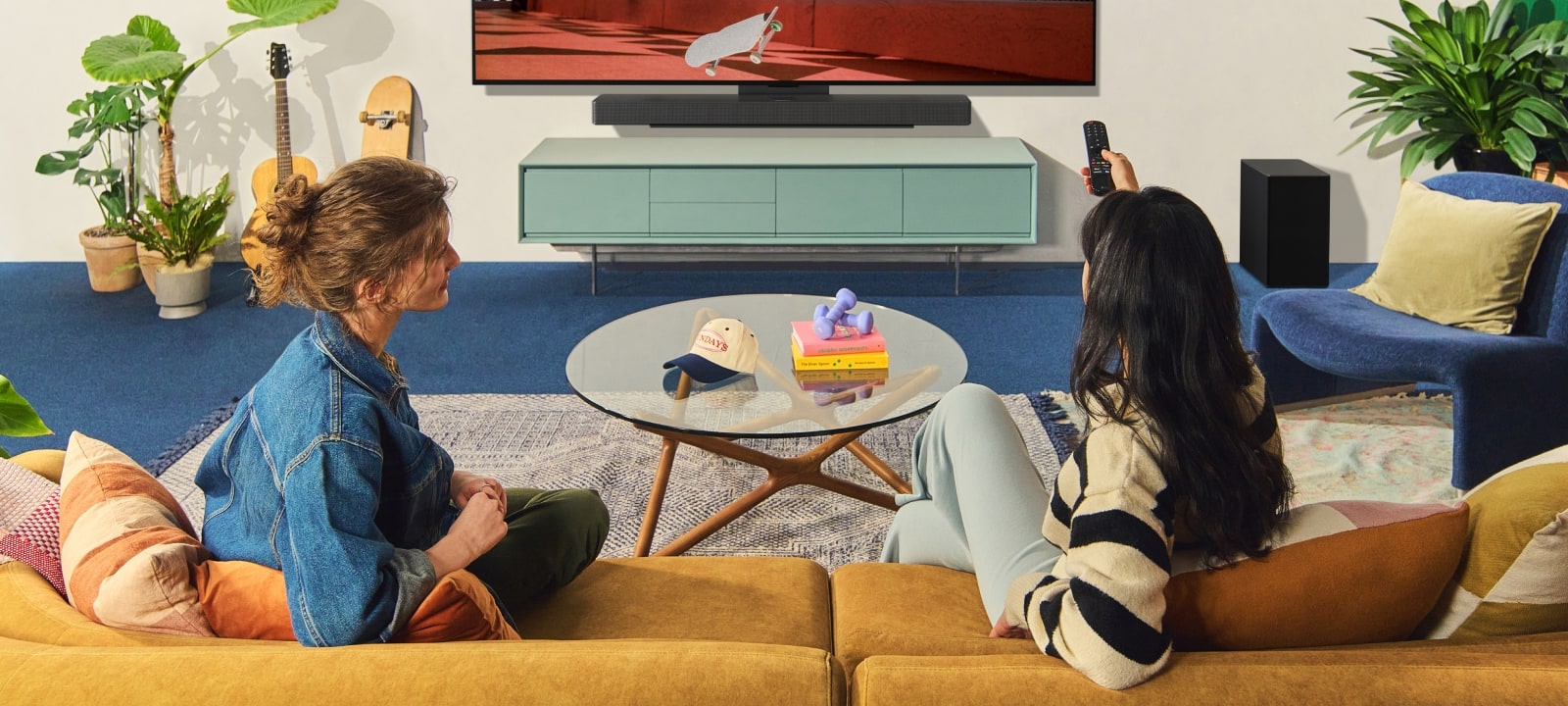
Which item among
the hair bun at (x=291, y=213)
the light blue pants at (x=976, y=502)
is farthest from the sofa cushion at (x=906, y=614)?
the hair bun at (x=291, y=213)

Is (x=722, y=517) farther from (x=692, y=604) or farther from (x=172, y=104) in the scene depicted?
(x=172, y=104)

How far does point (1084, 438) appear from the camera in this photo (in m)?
1.41

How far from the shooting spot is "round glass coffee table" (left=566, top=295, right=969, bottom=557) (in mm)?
2568

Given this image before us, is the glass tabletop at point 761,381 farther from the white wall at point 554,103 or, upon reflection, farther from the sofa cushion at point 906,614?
the white wall at point 554,103

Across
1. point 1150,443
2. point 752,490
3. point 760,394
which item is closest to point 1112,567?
point 1150,443

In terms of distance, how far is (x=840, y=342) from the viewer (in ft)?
9.42

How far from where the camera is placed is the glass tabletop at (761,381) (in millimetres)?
2561

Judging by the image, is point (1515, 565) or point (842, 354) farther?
point (842, 354)

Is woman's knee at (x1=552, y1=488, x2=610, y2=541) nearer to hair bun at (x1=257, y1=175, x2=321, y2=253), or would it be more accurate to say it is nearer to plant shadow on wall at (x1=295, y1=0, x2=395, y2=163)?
hair bun at (x1=257, y1=175, x2=321, y2=253)

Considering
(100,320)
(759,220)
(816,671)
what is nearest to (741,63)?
(759,220)

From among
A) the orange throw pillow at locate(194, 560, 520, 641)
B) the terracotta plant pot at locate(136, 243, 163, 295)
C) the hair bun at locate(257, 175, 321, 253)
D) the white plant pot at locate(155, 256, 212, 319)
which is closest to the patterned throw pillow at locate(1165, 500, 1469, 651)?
the orange throw pillow at locate(194, 560, 520, 641)

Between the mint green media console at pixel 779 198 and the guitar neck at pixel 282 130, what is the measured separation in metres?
0.91

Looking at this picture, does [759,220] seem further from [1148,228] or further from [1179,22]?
[1148,228]

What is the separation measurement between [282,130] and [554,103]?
0.99m
